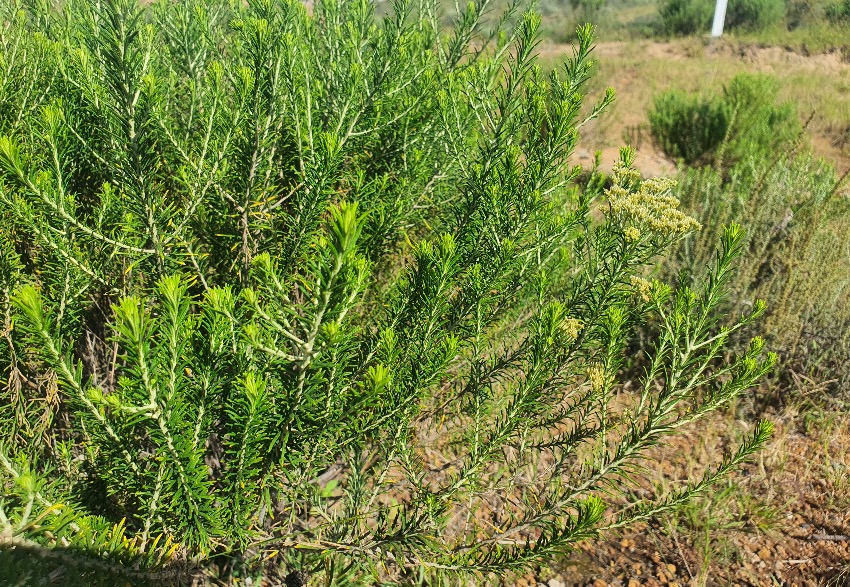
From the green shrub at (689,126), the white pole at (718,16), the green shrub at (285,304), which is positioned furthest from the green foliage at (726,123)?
the white pole at (718,16)

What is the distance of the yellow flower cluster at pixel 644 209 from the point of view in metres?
1.70

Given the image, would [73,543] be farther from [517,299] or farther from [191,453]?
[517,299]

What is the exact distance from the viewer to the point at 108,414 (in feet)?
4.98

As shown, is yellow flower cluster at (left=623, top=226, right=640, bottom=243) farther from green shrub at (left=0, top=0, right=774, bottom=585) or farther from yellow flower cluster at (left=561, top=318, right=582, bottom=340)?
yellow flower cluster at (left=561, top=318, right=582, bottom=340)

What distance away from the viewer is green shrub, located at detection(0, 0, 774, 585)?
127cm

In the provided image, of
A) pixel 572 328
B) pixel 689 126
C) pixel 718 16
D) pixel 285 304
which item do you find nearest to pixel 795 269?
pixel 572 328

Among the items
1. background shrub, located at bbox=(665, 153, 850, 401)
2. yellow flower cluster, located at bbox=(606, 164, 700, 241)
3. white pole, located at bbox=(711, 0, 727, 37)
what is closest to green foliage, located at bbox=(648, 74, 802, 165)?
background shrub, located at bbox=(665, 153, 850, 401)

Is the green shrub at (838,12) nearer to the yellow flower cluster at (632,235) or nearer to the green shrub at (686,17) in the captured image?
the green shrub at (686,17)

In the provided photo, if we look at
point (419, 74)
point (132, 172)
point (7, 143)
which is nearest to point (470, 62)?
point (419, 74)

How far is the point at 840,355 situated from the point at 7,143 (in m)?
4.49

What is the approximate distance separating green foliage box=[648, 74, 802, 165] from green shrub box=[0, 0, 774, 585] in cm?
715

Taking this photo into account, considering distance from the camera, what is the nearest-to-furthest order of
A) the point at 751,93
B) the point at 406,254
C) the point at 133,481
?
the point at 133,481
the point at 406,254
the point at 751,93

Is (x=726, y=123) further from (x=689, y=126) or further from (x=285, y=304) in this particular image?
(x=285, y=304)

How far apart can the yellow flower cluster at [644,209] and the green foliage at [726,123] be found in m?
6.89
